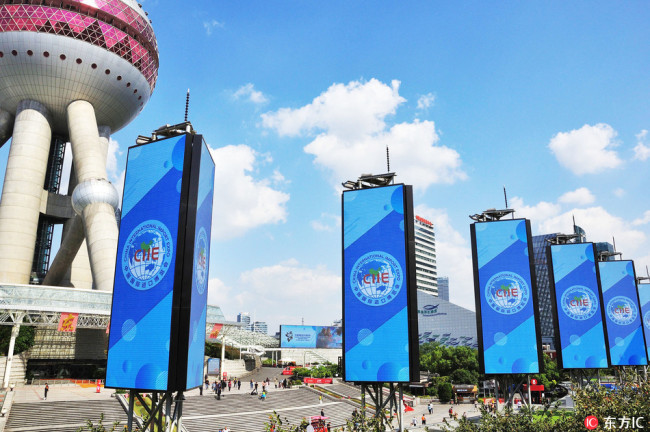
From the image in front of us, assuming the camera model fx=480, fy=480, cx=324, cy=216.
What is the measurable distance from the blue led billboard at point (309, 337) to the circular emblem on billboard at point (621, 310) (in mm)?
74655

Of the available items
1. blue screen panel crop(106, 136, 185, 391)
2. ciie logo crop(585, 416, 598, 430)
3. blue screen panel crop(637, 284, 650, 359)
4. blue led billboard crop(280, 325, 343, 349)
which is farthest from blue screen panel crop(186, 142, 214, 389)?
blue led billboard crop(280, 325, 343, 349)

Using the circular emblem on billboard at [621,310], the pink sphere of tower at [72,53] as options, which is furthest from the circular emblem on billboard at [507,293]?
the pink sphere of tower at [72,53]

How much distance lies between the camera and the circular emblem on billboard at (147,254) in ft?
56.2

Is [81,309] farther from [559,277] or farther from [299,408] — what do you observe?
[559,277]

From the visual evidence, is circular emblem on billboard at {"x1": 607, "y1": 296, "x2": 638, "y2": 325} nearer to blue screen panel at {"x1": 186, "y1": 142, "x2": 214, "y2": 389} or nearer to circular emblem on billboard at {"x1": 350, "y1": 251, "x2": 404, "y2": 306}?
circular emblem on billboard at {"x1": 350, "y1": 251, "x2": 404, "y2": 306}

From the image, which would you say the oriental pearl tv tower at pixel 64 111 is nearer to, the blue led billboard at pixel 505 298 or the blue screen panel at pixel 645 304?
the blue led billboard at pixel 505 298

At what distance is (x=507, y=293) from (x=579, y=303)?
899 centimetres

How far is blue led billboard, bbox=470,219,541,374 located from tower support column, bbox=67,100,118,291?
38093 mm

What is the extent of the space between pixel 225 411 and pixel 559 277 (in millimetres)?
28393

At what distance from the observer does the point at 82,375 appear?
5516 centimetres

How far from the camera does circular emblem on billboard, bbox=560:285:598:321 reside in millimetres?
33150

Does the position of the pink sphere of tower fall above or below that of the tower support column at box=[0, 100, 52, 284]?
above

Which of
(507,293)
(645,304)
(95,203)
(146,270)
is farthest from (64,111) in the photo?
(645,304)

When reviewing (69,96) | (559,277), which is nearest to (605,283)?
(559,277)
